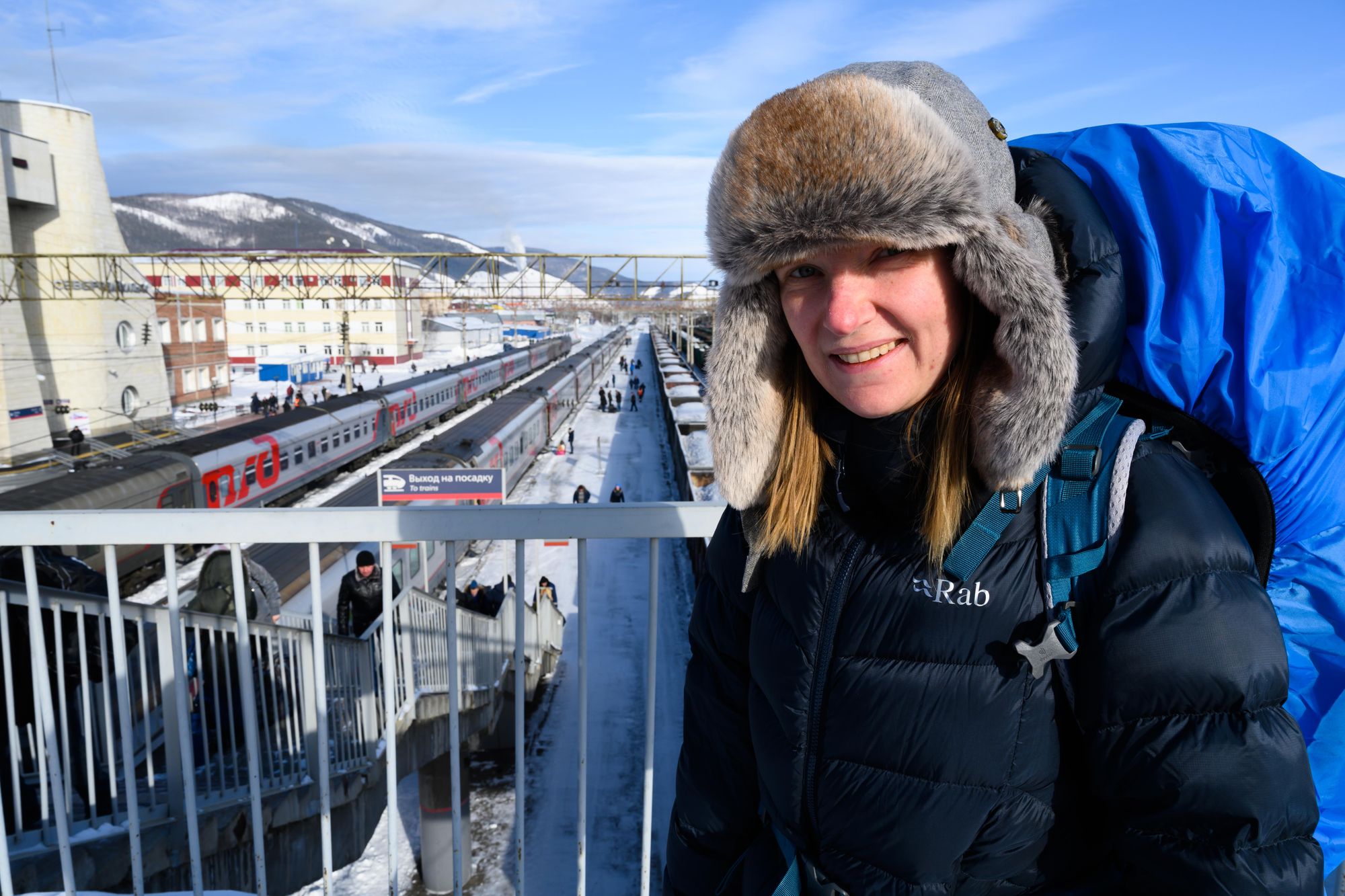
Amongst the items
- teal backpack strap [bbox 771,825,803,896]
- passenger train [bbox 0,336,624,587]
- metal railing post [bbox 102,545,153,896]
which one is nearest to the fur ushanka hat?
teal backpack strap [bbox 771,825,803,896]

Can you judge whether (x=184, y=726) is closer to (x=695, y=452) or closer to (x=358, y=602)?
(x=358, y=602)

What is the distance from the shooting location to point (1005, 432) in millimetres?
962

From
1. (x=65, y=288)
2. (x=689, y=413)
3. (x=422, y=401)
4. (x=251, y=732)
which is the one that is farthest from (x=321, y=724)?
(x=65, y=288)

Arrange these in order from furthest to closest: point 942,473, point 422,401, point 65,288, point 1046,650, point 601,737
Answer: point 422,401 → point 65,288 → point 601,737 → point 942,473 → point 1046,650

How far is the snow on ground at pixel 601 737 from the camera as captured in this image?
6684 millimetres

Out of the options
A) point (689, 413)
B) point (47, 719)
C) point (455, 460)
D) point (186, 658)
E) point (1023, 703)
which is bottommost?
point (455, 460)

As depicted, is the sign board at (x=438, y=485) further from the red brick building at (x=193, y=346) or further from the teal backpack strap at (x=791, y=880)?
the red brick building at (x=193, y=346)

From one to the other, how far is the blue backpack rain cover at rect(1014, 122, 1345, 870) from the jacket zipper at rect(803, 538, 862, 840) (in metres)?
0.46

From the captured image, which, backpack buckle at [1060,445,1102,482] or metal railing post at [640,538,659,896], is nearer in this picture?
backpack buckle at [1060,445,1102,482]

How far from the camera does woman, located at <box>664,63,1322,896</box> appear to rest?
0.86 m

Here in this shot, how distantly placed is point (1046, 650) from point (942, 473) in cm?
25

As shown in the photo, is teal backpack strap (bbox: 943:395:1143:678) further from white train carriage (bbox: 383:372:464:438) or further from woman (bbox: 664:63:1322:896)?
white train carriage (bbox: 383:372:464:438)

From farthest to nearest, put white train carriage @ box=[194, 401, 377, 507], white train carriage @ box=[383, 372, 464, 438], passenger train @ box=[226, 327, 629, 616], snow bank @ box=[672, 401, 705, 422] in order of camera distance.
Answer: white train carriage @ box=[383, 372, 464, 438] → snow bank @ box=[672, 401, 705, 422] → white train carriage @ box=[194, 401, 377, 507] → passenger train @ box=[226, 327, 629, 616]

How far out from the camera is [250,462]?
590 inches
